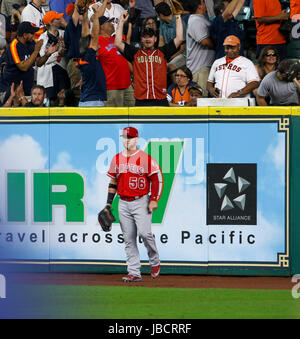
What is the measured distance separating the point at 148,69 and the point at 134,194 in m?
2.58

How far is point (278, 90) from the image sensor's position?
33.9 ft

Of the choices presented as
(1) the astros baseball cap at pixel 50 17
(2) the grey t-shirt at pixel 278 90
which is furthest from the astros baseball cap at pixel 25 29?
(2) the grey t-shirt at pixel 278 90

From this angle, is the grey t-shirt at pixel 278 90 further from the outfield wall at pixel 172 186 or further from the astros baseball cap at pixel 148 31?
the astros baseball cap at pixel 148 31

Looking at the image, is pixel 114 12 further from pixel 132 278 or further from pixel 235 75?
pixel 132 278

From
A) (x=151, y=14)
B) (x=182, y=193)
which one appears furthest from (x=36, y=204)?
(x=151, y=14)

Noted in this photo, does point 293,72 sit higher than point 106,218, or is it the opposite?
point 293,72

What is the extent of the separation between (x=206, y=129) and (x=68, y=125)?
1.92 metres

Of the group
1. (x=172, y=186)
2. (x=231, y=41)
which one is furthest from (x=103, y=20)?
(x=172, y=186)

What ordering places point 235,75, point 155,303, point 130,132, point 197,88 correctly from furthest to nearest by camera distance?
point 197,88
point 235,75
point 130,132
point 155,303

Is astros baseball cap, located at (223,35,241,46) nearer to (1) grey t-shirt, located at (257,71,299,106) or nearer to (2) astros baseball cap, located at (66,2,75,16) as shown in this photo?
(1) grey t-shirt, located at (257,71,299,106)

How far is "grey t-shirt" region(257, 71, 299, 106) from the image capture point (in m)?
10.3

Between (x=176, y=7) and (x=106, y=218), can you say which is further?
(x=176, y=7)

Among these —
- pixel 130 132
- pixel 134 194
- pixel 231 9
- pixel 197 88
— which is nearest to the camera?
pixel 134 194

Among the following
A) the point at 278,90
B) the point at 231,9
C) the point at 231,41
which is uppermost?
the point at 231,9
